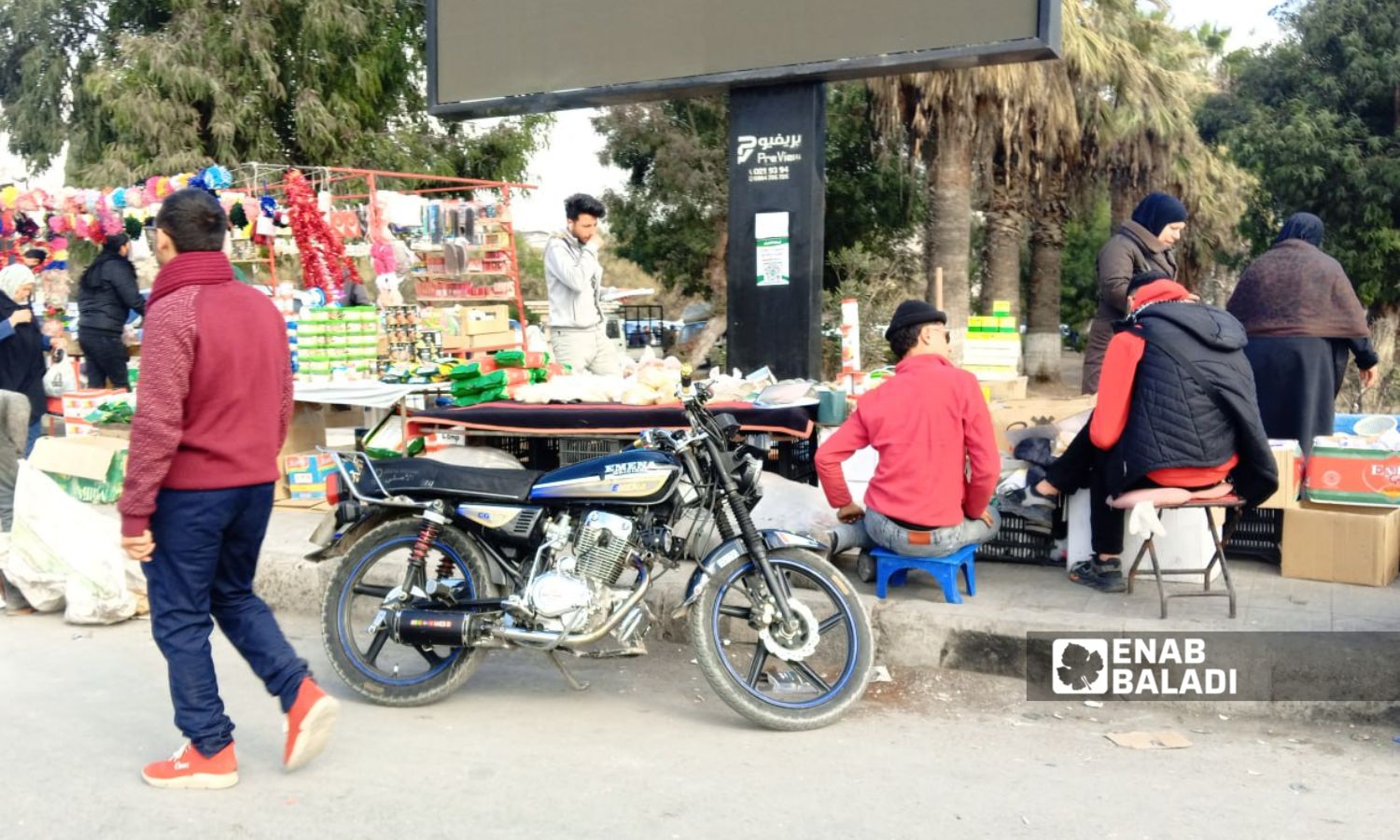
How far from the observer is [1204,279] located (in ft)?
82.8

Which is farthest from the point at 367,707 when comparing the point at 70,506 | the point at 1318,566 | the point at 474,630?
the point at 1318,566

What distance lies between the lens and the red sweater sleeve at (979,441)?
5230 millimetres

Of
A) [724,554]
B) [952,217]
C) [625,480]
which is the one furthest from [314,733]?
[952,217]

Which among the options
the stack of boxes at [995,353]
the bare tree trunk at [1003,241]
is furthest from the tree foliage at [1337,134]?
the stack of boxes at [995,353]

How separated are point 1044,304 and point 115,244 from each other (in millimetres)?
14211

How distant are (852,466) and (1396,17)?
17498 mm

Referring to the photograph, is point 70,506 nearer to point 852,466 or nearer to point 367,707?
point 367,707

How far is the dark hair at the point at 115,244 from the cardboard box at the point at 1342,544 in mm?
9379

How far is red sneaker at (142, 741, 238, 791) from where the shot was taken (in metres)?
4.00

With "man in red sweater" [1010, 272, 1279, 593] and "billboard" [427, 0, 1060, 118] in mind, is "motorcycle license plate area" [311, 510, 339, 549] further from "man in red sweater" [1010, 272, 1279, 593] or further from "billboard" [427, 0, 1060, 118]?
"billboard" [427, 0, 1060, 118]

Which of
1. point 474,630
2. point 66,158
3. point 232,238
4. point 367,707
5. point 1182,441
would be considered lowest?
point 367,707

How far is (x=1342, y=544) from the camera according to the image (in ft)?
18.7

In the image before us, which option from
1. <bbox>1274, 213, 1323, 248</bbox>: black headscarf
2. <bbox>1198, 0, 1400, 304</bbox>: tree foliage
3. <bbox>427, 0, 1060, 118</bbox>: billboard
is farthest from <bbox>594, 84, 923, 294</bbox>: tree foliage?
<bbox>1274, 213, 1323, 248</bbox>: black headscarf

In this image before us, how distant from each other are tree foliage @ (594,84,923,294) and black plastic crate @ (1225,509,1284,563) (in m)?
17.0
